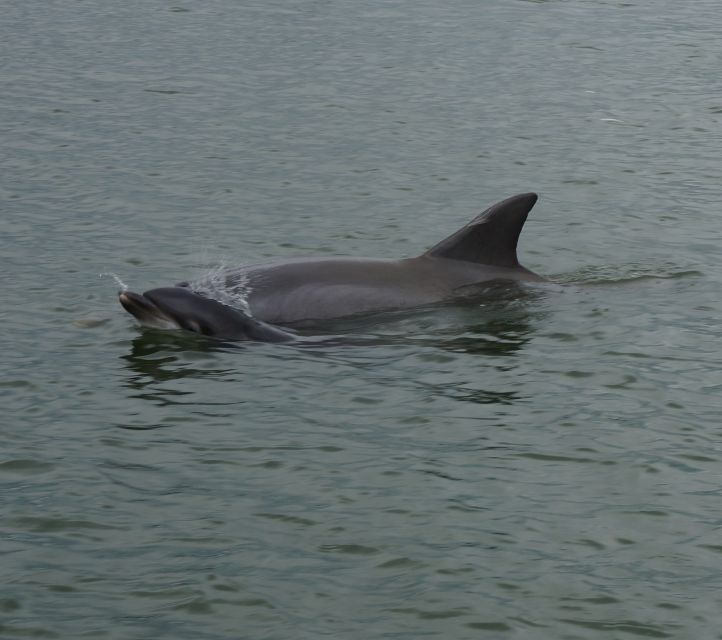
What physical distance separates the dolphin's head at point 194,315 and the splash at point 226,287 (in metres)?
0.23

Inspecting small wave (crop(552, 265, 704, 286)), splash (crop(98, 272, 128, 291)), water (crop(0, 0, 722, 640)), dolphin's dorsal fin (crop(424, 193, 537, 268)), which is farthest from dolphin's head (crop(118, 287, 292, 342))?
small wave (crop(552, 265, 704, 286))

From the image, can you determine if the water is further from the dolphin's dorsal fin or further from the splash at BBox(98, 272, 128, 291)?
the dolphin's dorsal fin

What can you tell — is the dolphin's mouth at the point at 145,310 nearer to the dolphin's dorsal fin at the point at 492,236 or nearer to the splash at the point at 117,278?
the splash at the point at 117,278

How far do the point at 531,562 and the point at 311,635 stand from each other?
1593 millimetres

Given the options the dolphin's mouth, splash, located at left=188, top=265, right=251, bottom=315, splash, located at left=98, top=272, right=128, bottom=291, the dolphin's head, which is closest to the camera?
→ the dolphin's head

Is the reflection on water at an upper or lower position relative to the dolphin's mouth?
lower

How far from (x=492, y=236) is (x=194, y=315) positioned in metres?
2.87

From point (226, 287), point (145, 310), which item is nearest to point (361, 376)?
point (226, 287)

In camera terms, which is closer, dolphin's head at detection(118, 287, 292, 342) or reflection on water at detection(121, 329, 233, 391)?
reflection on water at detection(121, 329, 233, 391)

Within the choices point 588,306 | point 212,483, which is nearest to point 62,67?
point 588,306

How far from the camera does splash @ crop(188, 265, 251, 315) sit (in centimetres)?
1265

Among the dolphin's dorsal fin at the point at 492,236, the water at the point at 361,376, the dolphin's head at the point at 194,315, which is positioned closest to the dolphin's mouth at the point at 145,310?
the dolphin's head at the point at 194,315

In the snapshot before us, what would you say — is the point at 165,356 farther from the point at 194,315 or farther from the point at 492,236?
the point at 492,236

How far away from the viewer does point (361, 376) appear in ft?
38.0
